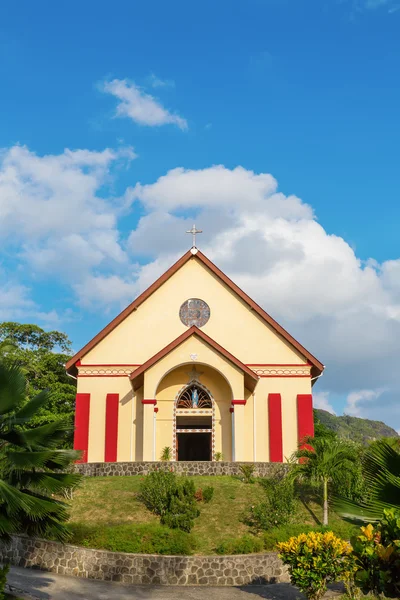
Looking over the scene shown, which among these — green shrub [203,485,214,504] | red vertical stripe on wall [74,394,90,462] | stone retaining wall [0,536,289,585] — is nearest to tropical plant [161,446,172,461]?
red vertical stripe on wall [74,394,90,462]

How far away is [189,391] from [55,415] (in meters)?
15.9

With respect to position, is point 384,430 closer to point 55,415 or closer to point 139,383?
point 55,415

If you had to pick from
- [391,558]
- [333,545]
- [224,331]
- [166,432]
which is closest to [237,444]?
[166,432]

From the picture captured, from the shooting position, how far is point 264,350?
28484mm

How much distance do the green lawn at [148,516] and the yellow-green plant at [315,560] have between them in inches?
145

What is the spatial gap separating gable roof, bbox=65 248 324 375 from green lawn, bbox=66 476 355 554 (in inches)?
299

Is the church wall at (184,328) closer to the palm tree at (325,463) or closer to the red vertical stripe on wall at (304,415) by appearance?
the red vertical stripe on wall at (304,415)

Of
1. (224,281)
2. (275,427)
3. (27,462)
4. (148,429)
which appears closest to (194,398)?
(148,429)

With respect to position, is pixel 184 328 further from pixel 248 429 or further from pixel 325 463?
pixel 325 463

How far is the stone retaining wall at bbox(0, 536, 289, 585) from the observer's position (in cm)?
1577

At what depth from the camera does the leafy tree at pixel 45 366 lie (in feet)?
139

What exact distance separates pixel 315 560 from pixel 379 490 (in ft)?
13.7

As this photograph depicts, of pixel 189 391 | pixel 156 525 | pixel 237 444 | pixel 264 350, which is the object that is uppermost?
pixel 264 350

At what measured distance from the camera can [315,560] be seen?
504 inches
